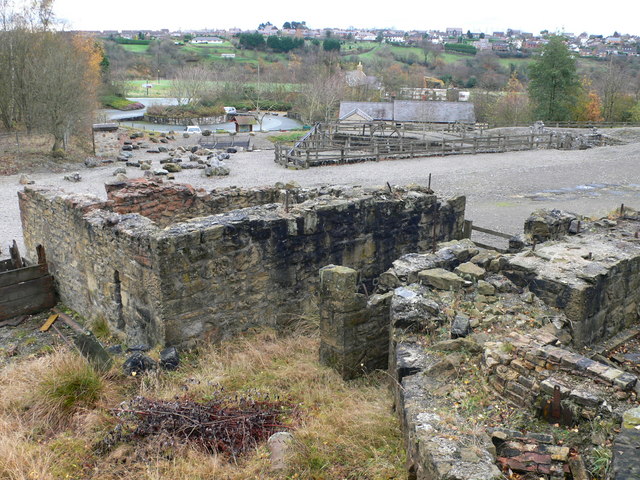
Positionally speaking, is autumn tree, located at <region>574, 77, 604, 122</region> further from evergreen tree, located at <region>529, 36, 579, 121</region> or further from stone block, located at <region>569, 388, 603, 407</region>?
stone block, located at <region>569, 388, 603, 407</region>

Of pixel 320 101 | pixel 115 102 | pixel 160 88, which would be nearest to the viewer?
pixel 320 101

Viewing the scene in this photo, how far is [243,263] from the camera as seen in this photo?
27.5 feet

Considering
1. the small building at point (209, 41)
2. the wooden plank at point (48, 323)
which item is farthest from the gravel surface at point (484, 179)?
the small building at point (209, 41)

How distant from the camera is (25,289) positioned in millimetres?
11031

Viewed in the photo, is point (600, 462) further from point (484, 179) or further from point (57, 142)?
point (57, 142)

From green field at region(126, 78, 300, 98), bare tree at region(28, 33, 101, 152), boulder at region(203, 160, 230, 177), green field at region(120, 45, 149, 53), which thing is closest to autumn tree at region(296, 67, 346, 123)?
green field at region(126, 78, 300, 98)

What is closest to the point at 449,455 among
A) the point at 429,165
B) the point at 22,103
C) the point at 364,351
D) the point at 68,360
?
the point at 364,351

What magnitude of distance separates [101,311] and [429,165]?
18.2 m

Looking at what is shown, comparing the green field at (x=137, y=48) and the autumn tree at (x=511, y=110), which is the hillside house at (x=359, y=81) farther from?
the green field at (x=137, y=48)

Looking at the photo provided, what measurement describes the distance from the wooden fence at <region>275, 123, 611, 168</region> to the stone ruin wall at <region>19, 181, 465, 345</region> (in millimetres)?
13967

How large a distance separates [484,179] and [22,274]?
16532 mm

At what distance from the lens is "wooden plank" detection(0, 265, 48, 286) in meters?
10.6

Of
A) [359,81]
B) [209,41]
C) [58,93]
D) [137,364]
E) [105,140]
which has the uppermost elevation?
[209,41]

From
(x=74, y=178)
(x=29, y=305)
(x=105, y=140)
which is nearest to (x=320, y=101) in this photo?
(x=105, y=140)
